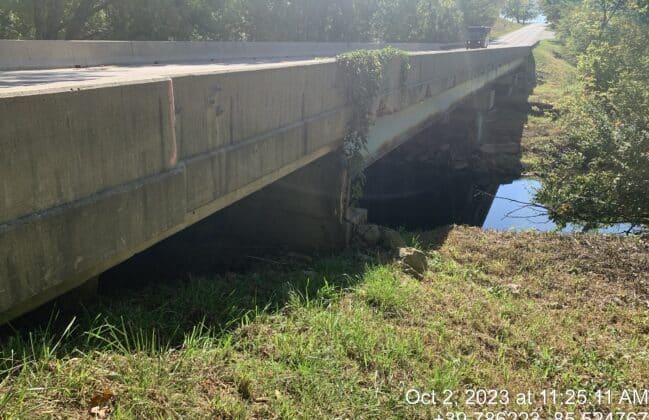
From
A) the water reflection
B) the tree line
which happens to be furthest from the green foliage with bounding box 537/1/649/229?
the tree line

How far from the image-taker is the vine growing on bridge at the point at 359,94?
9.12 m

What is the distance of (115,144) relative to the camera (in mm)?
4074

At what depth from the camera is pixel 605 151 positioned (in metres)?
15.7

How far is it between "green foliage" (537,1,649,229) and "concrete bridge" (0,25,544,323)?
7593mm

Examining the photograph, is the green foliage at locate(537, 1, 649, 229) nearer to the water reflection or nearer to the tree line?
the water reflection

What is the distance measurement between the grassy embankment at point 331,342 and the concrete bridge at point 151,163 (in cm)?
66

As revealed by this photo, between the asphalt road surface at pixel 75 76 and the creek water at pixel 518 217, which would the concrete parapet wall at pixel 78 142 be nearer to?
the asphalt road surface at pixel 75 76

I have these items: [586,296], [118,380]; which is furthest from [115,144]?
[586,296]

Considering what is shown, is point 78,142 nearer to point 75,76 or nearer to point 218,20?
point 75,76

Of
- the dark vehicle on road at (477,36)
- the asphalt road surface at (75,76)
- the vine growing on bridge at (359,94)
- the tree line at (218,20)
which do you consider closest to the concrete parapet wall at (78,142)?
the asphalt road surface at (75,76)

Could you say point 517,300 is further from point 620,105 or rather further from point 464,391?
point 620,105

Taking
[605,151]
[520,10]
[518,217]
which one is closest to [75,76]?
[518,217]

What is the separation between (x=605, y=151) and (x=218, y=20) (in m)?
16.8

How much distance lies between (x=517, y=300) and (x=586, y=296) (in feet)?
4.02
